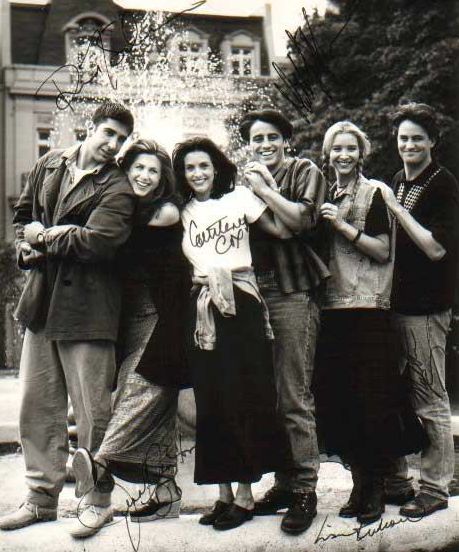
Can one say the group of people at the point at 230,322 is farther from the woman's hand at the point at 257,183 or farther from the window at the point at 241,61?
the window at the point at 241,61

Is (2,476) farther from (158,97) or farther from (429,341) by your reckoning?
(158,97)

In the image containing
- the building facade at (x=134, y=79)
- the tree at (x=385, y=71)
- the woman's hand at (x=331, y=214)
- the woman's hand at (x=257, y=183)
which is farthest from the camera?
the building facade at (x=134, y=79)

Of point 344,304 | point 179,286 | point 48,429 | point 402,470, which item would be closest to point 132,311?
point 179,286

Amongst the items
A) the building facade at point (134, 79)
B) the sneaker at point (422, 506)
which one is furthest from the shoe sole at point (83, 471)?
the building facade at point (134, 79)

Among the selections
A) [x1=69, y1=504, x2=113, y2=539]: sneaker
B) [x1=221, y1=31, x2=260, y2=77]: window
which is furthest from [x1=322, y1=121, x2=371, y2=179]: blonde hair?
[x1=221, y1=31, x2=260, y2=77]: window

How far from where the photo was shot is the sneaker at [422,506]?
417 cm

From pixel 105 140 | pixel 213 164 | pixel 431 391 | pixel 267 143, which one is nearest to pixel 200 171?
pixel 213 164

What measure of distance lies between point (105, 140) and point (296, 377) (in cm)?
152

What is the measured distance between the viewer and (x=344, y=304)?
13.7ft

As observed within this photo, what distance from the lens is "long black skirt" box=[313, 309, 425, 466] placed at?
13.6ft

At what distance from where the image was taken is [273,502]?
415 centimetres

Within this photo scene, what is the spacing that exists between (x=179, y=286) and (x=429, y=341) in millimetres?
1343

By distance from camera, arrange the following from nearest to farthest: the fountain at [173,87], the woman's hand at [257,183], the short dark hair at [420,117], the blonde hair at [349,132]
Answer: the woman's hand at [257,183]
the blonde hair at [349,132]
the short dark hair at [420,117]
the fountain at [173,87]
